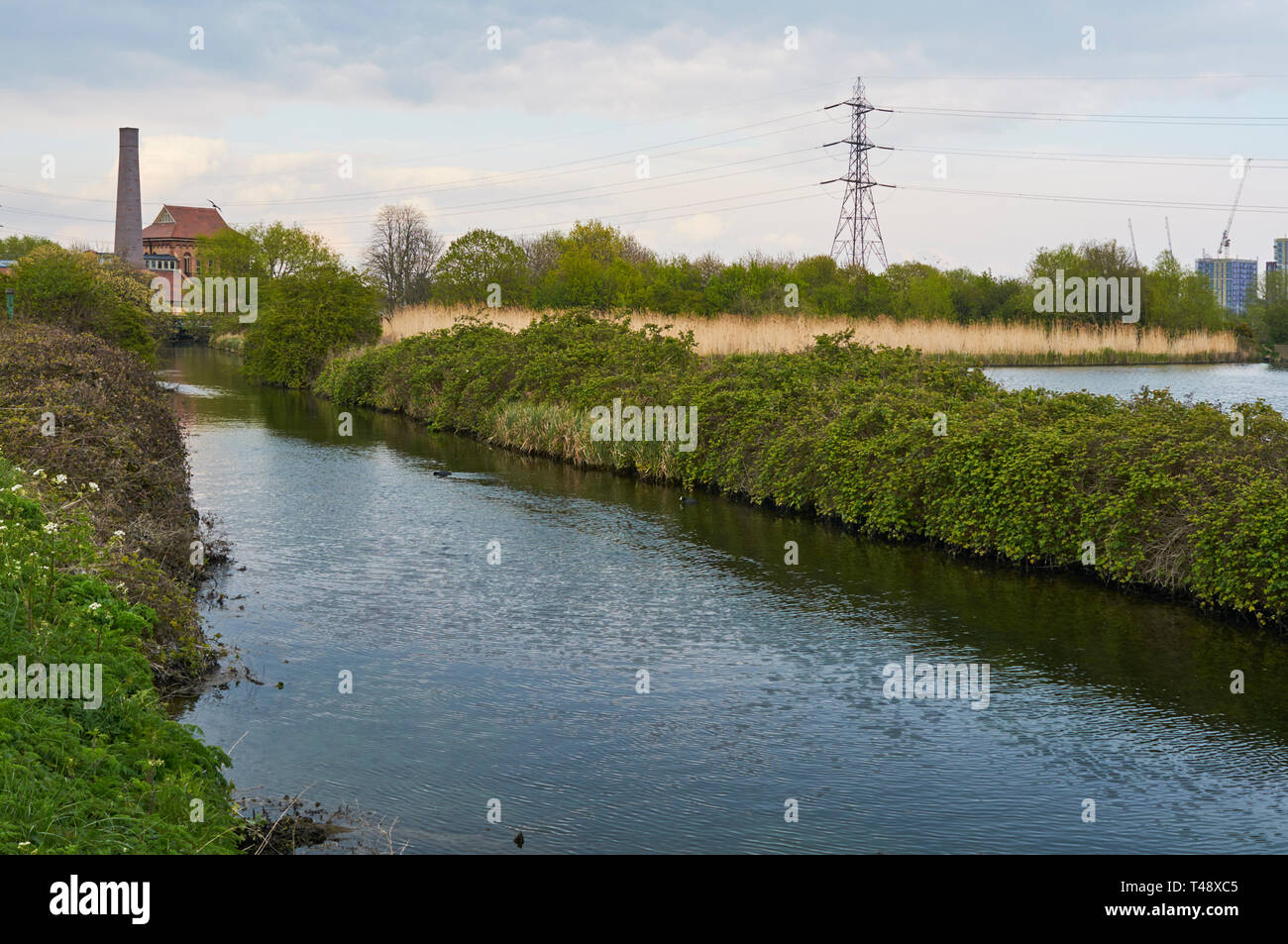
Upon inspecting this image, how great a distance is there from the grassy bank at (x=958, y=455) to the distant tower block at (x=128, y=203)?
71.2 metres

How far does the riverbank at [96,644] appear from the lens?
511 centimetres

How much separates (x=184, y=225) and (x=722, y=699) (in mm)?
129527

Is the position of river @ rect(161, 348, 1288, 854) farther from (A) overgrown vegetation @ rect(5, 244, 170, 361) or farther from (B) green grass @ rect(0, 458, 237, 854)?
(A) overgrown vegetation @ rect(5, 244, 170, 361)

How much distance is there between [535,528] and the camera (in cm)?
1568

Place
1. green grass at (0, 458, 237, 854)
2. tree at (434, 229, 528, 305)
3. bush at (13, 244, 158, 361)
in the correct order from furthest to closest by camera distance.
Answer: tree at (434, 229, 528, 305), bush at (13, 244, 158, 361), green grass at (0, 458, 237, 854)

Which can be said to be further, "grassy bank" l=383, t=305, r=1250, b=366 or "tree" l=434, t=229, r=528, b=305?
"tree" l=434, t=229, r=528, b=305

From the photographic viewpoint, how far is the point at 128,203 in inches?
3415

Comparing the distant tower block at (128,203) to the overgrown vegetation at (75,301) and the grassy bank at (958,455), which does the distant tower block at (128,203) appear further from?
the grassy bank at (958,455)

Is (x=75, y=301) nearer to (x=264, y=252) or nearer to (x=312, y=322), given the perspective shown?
(x=312, y=322)

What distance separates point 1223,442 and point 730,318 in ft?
76.7

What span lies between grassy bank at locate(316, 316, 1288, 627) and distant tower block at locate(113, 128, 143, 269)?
7124 centimetres

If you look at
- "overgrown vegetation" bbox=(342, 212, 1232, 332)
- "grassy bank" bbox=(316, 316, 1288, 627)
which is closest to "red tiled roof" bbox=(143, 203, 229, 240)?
"overgrown vegetation" bbox=(342, 212, 1232, 332)

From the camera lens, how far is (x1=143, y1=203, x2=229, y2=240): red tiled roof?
124625 millimetres

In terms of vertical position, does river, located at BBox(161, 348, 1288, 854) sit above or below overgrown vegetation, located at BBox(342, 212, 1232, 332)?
below
